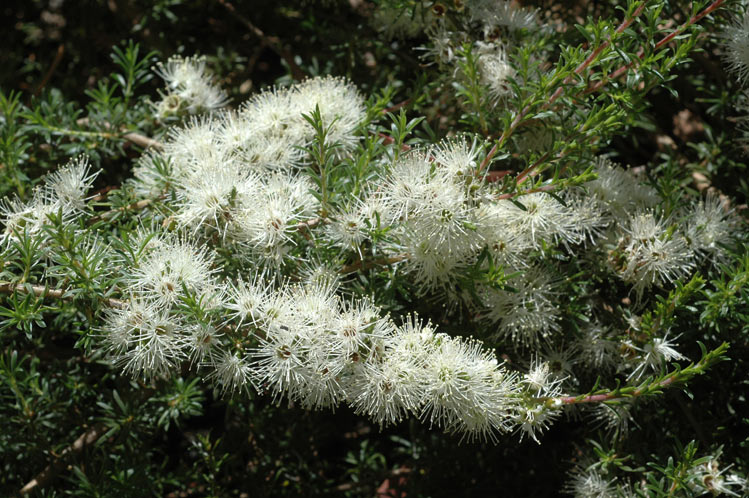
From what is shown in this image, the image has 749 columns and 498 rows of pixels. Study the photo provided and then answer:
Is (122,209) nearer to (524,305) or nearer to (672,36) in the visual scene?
(524,305)

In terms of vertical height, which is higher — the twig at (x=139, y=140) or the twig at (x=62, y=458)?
the twig at (x=139, y=140)

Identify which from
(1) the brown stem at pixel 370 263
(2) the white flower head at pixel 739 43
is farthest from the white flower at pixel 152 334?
(2) the white flower head at pixel 739 43

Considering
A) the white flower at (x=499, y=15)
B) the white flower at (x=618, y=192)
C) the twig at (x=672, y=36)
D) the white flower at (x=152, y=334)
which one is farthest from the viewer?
the white flower at (x=499, y=15)

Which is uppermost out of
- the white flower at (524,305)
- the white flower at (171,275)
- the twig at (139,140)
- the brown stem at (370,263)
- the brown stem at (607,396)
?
the twig at (139,140)

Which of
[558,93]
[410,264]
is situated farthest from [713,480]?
[558,93]

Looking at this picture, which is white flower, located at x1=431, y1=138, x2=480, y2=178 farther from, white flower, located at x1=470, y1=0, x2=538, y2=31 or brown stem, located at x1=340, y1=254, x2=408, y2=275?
white flower, located at x1=470, y1=0, x2=538, y2=31

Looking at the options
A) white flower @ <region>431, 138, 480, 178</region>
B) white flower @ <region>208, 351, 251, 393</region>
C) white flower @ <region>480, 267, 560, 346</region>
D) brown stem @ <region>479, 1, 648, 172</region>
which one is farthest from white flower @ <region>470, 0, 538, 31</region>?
white flower @ <region>208, 351, 251, 393</region>

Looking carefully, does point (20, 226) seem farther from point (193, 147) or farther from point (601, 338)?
point (601, 338)

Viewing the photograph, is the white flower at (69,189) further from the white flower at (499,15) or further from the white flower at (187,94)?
the white flower at (499,15)
